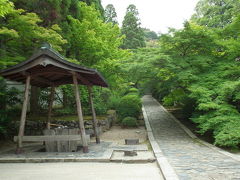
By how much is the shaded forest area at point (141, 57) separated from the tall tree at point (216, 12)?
8.04 meters

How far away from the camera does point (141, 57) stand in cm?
1177

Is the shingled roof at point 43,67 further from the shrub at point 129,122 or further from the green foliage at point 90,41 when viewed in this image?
the shrub at point 129,122

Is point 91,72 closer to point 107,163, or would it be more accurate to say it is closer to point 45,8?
point 107,163

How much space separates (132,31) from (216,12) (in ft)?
40.2

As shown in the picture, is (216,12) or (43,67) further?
(216,12)

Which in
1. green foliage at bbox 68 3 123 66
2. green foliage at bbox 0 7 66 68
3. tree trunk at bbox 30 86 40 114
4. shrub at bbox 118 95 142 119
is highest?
green foliage at bbox 68 3 123 66

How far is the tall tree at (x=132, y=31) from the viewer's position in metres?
30.7

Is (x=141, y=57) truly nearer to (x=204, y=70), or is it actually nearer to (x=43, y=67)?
(x=204, y=70)

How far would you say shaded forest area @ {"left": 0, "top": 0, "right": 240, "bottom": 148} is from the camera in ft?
28.6

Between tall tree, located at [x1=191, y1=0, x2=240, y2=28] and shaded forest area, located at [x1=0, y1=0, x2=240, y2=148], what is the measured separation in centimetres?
804

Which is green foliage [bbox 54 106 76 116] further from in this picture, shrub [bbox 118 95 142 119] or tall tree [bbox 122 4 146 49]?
tall tree [bbox 122 4 146 49]

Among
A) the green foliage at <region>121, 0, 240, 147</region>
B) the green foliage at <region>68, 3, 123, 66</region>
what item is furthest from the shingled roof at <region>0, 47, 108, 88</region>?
the green foliage at <region>68, 3, 123, 66</region>

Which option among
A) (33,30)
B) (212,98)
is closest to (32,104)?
(33,30)

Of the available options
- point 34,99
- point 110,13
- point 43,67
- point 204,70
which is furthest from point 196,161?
point 110,13
